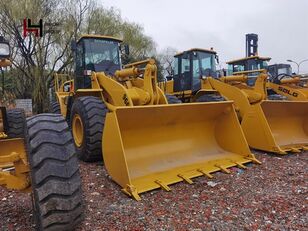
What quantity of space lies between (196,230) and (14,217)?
177cm

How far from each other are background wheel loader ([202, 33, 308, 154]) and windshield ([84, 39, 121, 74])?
2.36m

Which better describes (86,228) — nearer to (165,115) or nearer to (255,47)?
(165,115)

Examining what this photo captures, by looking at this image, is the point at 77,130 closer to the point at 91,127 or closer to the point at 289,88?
the point at 91,127

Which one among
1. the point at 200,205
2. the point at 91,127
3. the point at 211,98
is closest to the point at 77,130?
the point at 91,127

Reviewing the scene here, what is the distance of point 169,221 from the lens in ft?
10.7

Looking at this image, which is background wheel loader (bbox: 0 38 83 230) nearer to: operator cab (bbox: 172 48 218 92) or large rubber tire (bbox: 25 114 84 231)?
large rubber tire (bbox: 25 114 84 231)

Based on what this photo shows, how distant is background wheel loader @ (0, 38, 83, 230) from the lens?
2463 millimetres

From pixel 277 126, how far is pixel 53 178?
533 cm

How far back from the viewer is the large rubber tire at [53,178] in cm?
246

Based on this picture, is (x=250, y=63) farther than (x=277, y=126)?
Yes

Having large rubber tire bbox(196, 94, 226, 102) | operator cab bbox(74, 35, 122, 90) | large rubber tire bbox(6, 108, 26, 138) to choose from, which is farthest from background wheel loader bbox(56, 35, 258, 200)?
large rubber tire bbox(196, 94, 226, 102)

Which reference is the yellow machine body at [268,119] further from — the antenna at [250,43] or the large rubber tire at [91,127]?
the antenna at [250,43]

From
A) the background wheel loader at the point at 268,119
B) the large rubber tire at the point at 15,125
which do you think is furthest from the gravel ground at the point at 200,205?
the background wheel loader at the point at 268,119

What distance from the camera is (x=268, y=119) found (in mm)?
6641
